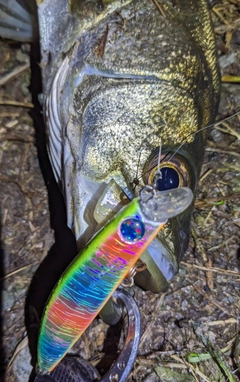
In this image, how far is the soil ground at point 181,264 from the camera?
237cm

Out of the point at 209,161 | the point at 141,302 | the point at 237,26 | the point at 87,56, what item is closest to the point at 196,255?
the point at 141,302

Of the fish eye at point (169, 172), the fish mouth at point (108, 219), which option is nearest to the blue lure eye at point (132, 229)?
the fish mouth at point (108, 219)

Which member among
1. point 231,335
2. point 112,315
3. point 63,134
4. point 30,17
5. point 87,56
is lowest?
point 231,335

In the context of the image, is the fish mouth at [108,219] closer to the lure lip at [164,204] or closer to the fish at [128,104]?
the fish at [128,104]

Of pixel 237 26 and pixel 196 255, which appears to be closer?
pixel 196 255

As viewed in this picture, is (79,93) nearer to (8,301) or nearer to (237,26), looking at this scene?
(8,301)

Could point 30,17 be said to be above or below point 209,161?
above

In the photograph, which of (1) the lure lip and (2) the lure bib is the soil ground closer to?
(2) the lure bib

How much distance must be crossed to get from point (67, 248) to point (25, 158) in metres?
0.69

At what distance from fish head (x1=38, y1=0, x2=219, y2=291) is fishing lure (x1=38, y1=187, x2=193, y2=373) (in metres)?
0.33

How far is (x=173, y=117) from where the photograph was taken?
2.05 m

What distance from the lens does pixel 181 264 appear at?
261 centimetres

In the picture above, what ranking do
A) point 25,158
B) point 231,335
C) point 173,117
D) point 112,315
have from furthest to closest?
point 25,158 → point 231,335 → point 112,315 → point 173,117

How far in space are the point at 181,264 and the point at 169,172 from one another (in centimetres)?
80
